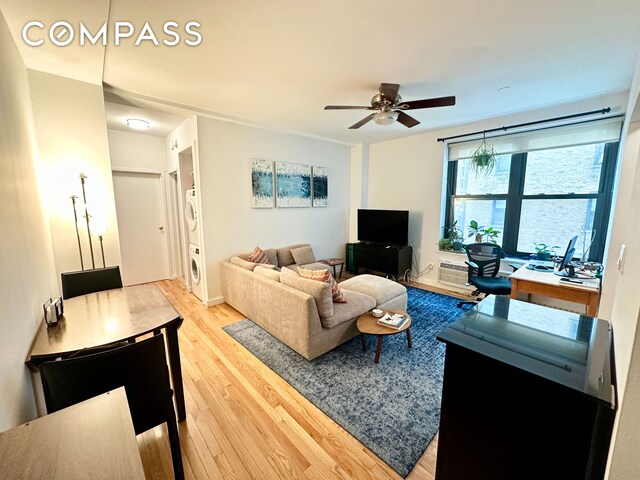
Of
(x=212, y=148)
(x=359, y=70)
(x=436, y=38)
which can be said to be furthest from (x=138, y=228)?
(x=436, y=38)

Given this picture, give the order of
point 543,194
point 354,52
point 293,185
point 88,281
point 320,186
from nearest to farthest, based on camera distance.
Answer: point 354,52 → point 88,281 → point 543,194 → point 293,185 → point 320,186

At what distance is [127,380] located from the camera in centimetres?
122

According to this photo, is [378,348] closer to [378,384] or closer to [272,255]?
[378,384]

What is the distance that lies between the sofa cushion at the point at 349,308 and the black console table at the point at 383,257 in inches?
74.1

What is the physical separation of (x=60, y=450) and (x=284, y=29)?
2.49 meters

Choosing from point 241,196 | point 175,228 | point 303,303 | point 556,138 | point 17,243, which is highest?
point 556,138

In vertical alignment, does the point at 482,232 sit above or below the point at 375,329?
above

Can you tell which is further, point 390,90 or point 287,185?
point 287,185

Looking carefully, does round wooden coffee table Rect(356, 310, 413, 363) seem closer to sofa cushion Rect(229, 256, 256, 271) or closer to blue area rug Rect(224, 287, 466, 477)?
blue area rug Rect(224, 287, 466, 477)

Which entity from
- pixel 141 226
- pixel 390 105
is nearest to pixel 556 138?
pixel 390 105

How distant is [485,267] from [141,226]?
5.72 meters

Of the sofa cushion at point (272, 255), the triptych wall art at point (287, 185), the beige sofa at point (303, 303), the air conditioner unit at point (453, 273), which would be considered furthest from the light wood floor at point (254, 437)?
the air conditioner unit at point (453, 273)

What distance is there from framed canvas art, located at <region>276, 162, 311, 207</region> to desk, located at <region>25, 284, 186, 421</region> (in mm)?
2791

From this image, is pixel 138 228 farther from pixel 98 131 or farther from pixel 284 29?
pixel 284 29
